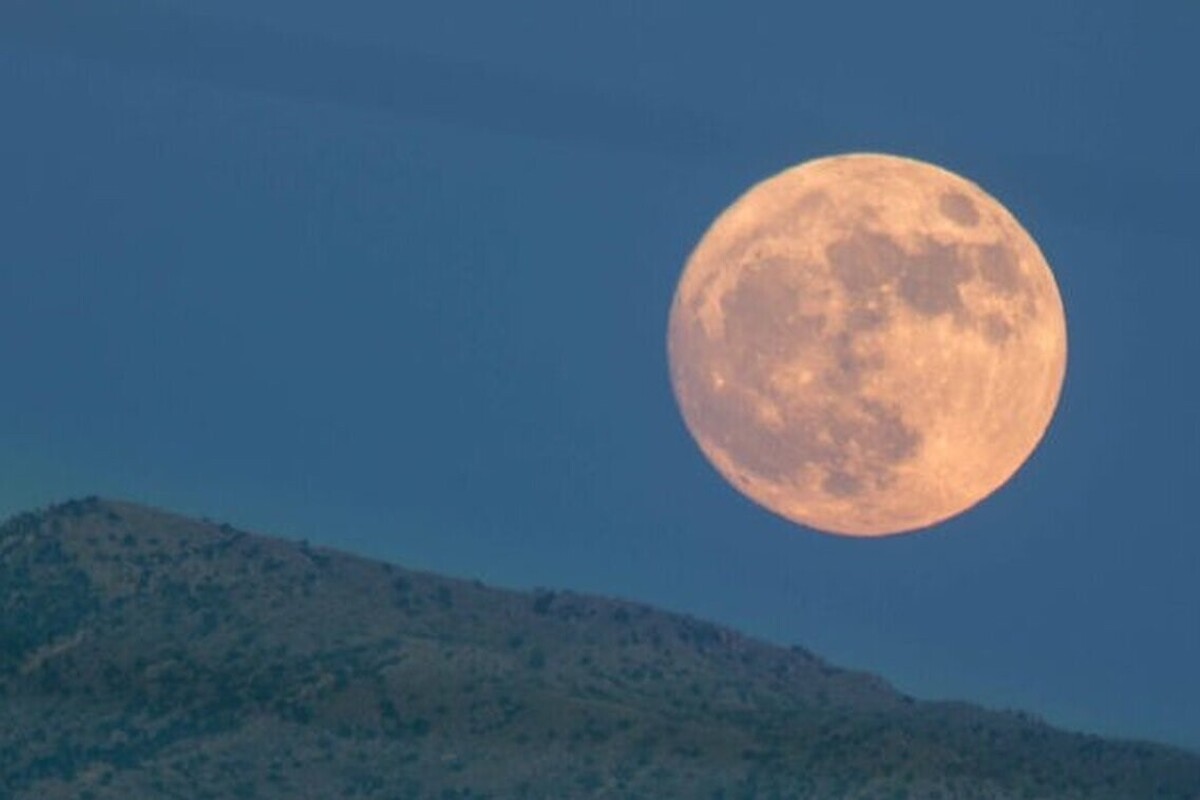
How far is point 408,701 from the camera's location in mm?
75688

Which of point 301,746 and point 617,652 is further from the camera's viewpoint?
point 617,652

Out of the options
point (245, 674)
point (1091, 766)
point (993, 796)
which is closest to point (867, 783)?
point (993, 796)

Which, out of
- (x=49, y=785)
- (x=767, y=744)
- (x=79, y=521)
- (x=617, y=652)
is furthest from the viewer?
(x=79, y=521)

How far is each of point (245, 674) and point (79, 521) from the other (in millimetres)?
16966

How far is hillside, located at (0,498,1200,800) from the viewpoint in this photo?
69.2 meters

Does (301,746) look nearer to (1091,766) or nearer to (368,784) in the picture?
(368,784)

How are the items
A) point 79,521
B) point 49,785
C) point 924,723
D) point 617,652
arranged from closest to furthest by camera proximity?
point 49,785
point 924,723
point 617,652
point 79,521

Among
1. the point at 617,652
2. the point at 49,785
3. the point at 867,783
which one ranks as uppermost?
the point at 617,652

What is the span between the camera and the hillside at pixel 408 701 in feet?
227

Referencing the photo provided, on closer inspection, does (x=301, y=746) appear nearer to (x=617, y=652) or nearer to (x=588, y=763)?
(x=588, y=763)

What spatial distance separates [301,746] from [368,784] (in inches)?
94.8

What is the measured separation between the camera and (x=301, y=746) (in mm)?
69938

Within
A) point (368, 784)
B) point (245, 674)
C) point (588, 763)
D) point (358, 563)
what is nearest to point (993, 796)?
point (588, 763)

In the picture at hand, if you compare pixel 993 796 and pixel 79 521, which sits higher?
pixel 79 521
